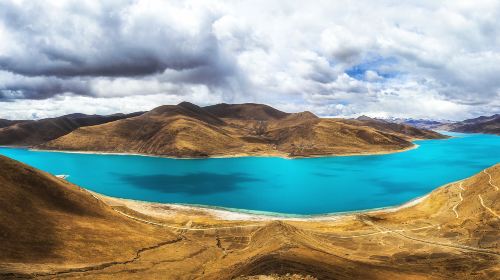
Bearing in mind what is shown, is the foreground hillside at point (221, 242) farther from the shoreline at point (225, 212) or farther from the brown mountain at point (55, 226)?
the shoreline at point (225, 212)

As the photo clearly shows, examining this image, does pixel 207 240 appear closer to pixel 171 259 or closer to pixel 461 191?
pixel 171 259

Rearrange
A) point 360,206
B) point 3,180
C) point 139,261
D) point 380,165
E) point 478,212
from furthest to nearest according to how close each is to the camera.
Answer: point 380,165 < point 360,206 < point 478,212 < point 3,180 < point 139,261

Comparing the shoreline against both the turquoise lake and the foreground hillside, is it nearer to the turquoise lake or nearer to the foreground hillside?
the foreground hillside

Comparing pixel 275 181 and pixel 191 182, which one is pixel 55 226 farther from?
pixel 275 181

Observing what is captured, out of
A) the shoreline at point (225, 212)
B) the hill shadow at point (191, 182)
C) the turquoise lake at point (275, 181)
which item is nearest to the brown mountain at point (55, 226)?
the shoreline at point (225, 212)

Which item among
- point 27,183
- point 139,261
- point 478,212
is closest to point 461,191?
point 478,212

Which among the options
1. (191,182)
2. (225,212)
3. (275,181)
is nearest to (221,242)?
(225,212)
